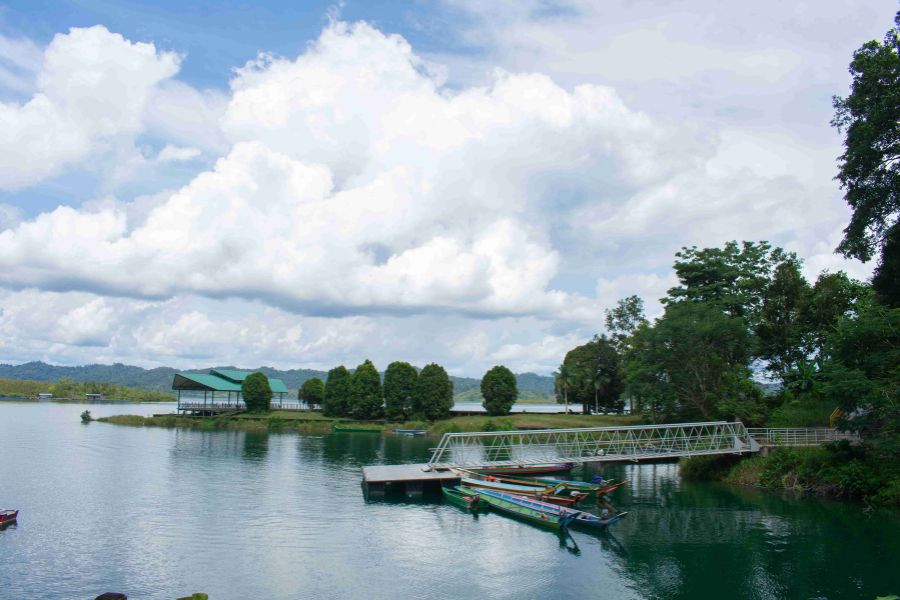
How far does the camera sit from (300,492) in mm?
50312

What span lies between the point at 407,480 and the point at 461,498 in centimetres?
561

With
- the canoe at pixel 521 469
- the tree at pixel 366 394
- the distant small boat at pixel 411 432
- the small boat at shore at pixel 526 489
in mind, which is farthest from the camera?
the tree at pixel 366 394

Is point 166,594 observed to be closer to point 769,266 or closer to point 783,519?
point 783,519

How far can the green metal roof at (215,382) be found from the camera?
12681 centimetres

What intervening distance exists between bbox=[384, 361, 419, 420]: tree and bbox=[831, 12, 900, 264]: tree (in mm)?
86653

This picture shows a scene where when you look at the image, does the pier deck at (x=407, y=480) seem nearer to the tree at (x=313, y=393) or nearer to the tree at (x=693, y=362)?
the tree at (x=693, y=362)

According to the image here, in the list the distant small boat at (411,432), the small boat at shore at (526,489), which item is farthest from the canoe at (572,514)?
the distant small boat at (411,432)

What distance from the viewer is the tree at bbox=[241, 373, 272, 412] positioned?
132125 millimetres

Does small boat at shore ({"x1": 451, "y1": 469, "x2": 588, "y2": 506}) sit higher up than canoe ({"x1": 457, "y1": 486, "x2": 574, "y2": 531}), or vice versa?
small boat at shore ({"x1": 451, "y1": 469, "x2": 588, "y2": 506})

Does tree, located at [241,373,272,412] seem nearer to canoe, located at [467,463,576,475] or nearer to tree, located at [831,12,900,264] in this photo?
canoe, located at [467,463,576,475]

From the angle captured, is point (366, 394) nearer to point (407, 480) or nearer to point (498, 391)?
point (498, 391)

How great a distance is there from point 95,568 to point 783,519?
134ft

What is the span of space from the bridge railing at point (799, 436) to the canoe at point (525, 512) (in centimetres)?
2517

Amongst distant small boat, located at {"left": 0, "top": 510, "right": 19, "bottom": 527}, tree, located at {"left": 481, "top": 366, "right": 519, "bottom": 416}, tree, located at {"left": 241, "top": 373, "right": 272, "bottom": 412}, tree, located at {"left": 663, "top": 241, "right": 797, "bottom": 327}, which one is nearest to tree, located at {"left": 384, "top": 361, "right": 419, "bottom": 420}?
tree, located at {"left": 481, "top": 366, "right": 519, "bottom": 416}
